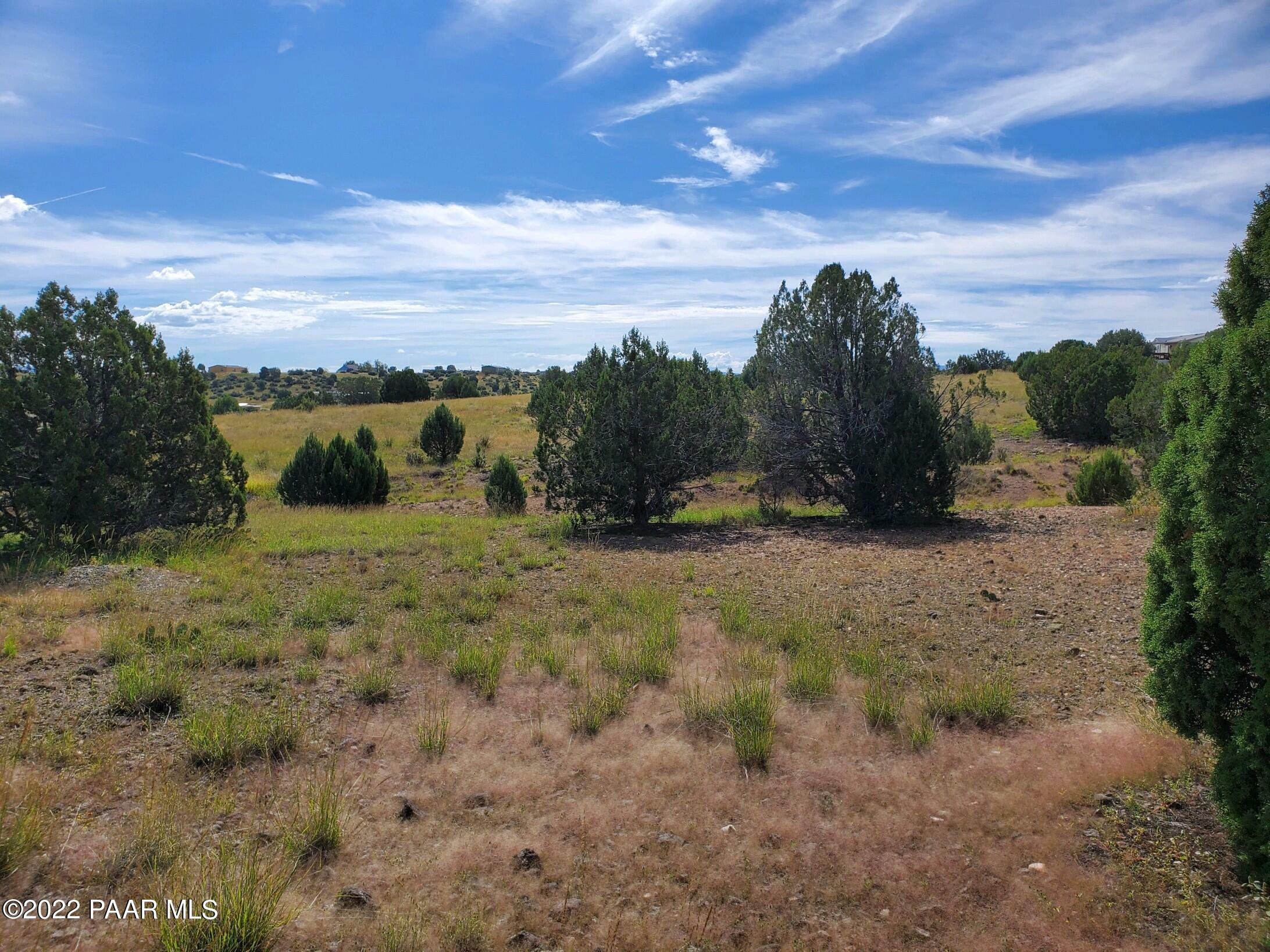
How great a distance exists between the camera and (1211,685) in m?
3.08

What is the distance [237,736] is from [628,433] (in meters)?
9.12

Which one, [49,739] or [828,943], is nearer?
[828,943]

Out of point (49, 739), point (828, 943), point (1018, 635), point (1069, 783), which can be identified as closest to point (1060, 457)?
point (1018, 635)

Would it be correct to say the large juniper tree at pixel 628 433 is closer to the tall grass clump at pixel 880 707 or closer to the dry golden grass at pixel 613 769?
the dry golden grass at pixel 613 769

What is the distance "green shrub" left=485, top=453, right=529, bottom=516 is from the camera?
1616cm

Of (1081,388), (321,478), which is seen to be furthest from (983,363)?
(321,478)

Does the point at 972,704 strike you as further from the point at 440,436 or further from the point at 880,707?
the point at 440,436

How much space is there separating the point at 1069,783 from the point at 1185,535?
A: 141 cm

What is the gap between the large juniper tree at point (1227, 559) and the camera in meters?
2.80

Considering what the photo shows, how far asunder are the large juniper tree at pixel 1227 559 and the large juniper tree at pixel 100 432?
10.8 metres

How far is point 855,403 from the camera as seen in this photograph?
42.2 feet

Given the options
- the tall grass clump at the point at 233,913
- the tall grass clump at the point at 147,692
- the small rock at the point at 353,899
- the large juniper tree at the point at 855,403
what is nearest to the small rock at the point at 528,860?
the small rock at the point at 353,899

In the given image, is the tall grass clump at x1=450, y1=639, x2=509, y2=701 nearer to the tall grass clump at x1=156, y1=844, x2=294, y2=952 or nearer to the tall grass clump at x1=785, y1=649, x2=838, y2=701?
the tall grass clump at x1=785, y1=649, x2=838, y2=701

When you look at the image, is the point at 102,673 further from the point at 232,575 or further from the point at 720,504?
the point at 720,504
